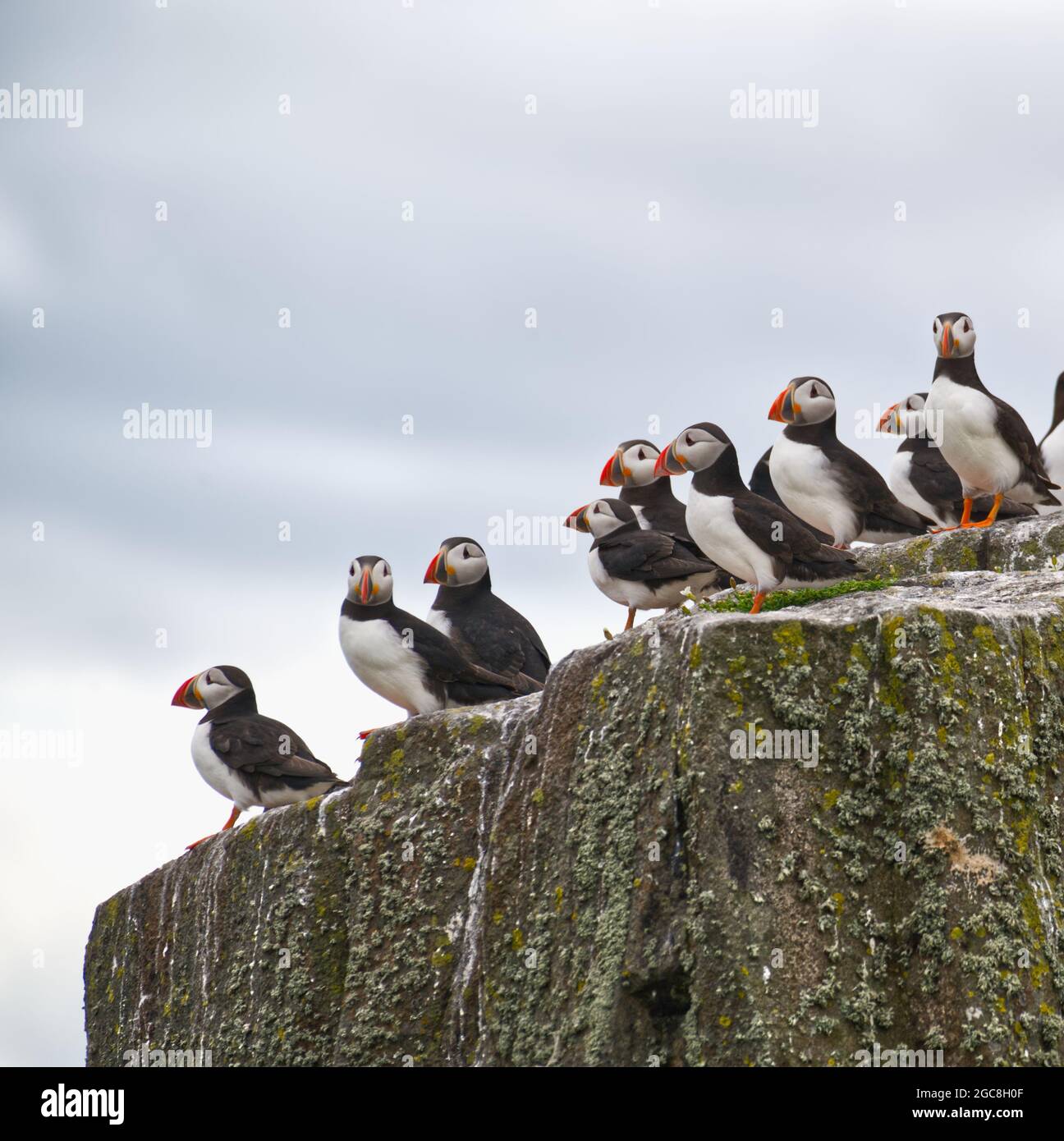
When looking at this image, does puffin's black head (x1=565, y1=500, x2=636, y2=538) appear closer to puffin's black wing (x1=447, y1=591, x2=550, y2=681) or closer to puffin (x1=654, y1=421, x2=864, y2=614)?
puffin's black wing (x1=447, y1=591, x2=550, y2=681)

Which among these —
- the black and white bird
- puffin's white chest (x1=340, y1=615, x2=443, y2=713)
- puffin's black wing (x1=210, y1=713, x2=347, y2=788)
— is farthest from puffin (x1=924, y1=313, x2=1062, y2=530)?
→ puffin's black wing (x1=210, y1=713, x2=347, y2=788)

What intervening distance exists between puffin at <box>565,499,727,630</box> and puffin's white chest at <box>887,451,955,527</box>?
351 cm

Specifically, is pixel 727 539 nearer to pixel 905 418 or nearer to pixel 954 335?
pixel 954 335

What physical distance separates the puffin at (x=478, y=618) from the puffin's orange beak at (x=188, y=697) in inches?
79.0

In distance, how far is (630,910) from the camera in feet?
24.6

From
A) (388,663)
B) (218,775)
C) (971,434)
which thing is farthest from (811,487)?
(218,775)

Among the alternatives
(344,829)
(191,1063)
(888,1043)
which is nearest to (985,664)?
(888,1043)

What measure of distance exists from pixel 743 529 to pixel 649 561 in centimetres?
212

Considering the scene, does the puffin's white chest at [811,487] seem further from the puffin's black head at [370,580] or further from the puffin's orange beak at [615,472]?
the puffin's black head at [370,580]

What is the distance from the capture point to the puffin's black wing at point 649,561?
1229 cm

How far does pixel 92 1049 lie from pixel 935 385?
9186mm

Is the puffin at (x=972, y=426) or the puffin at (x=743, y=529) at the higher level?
the puffin at (x=972, y=426)

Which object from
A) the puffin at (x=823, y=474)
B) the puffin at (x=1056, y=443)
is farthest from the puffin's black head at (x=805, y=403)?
the puffin at (x=1056, y=443)

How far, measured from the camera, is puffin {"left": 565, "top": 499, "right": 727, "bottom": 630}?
40.4ft
